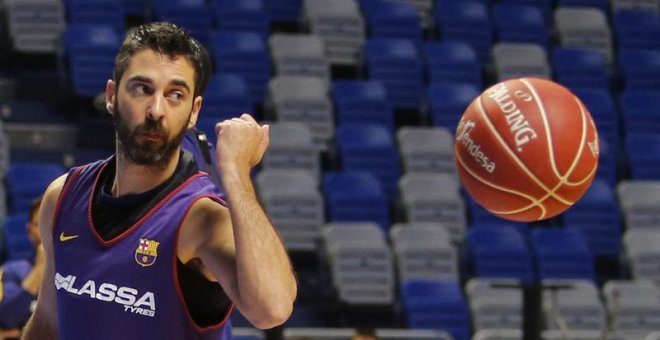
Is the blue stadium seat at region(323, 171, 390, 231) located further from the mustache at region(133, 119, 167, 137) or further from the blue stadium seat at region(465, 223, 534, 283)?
the mustache at region(133, 119, 167, 137)

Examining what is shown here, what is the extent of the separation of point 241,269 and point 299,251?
→ 24.7 feet

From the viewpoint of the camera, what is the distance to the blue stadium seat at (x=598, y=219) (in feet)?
35.5

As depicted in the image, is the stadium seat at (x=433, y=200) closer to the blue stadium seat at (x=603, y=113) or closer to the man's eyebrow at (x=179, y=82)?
the blue stadium seat at (x=603, y=113)

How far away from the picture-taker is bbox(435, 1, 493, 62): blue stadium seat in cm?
1259

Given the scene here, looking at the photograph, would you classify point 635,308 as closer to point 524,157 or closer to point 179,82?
point 524,157

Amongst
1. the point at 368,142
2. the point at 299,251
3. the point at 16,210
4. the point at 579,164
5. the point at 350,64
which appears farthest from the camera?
the point at 350,64

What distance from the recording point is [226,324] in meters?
2.73

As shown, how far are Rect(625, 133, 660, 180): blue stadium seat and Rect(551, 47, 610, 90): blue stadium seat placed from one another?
100 centimetres

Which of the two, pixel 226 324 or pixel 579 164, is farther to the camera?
pixel 579 164

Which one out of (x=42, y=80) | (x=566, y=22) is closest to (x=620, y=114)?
(x=566, y=22)

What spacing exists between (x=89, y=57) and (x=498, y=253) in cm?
366

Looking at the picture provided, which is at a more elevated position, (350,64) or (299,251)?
(350,64)

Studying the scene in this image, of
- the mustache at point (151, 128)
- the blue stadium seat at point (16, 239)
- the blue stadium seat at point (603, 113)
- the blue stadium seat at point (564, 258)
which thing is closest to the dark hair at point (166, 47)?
the mustache at point (151, 128)

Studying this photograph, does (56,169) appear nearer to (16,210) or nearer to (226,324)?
(16,210)
